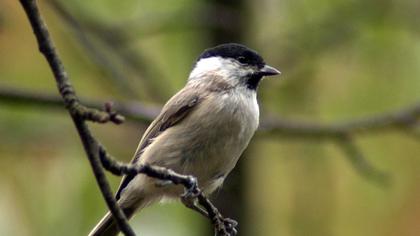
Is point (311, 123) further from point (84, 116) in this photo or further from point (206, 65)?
point (84, 116)

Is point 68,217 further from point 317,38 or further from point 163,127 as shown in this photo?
point 317,38

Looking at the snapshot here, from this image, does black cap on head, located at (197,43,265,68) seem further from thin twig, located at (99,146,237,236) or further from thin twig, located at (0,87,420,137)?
thin twig, located at (99,146,237,236)

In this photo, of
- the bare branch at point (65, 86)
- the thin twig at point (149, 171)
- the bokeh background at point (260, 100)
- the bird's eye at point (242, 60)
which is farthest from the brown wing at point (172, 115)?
the bare branch at point (65, 86)

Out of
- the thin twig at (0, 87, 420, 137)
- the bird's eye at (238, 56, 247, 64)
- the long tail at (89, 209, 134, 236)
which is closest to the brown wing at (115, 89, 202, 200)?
the long tail at (89, 209, 134, 236)

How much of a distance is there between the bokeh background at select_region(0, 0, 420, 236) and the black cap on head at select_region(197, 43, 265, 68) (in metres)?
1.01

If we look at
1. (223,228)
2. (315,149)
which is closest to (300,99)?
(315,149)

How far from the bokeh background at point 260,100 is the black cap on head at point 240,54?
3.31 ft

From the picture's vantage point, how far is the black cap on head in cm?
427

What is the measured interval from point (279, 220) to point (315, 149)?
1.81 ft

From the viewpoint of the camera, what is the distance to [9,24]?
5438 millimetres

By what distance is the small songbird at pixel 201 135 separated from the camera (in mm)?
3641

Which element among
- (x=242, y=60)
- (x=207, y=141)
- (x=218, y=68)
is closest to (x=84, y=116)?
(x=207, y=141)

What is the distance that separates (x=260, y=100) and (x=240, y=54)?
167 centimetres

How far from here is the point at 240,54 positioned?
14.1 feet
